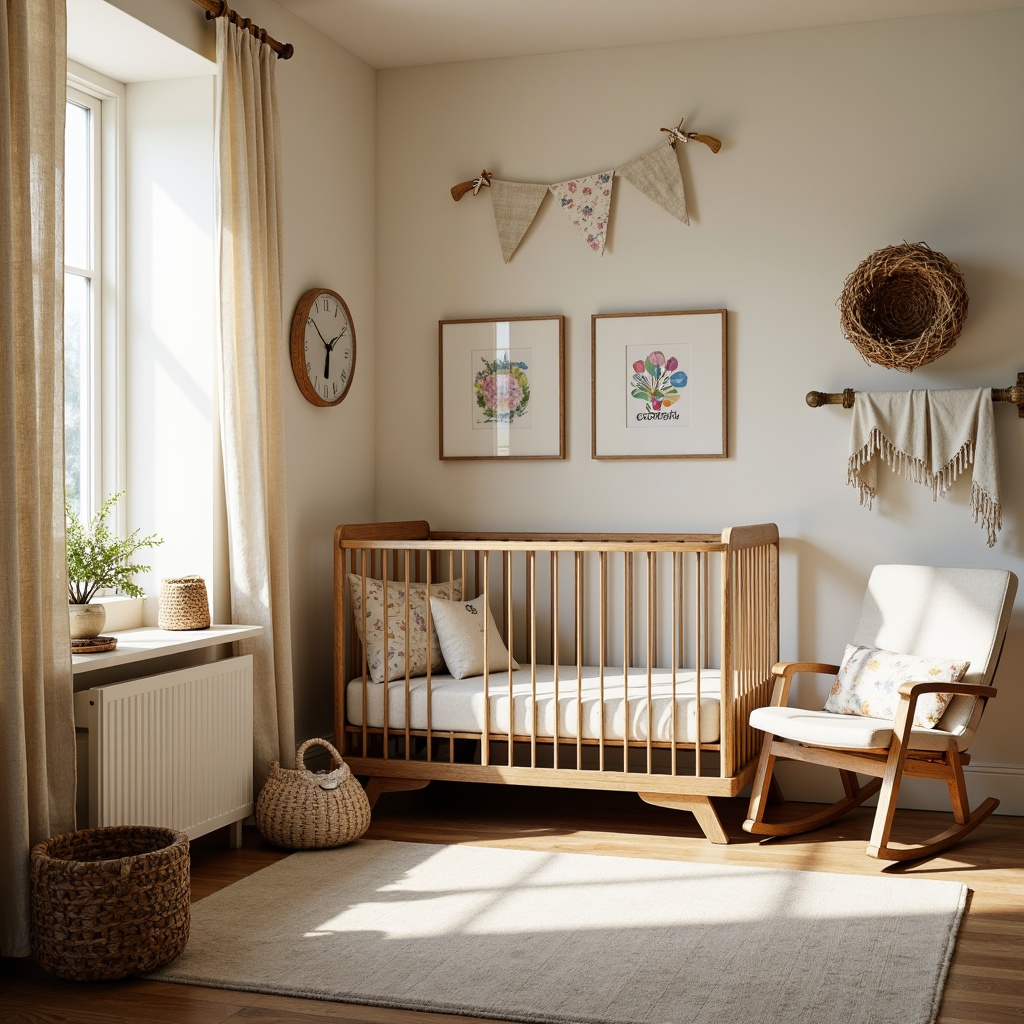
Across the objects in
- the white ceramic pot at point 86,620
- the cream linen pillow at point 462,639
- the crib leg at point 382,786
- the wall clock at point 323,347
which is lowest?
the crib leg at point 382,786

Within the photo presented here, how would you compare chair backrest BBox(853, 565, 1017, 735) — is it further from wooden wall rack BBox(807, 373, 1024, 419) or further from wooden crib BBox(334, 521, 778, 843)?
wooden wall rack BBox(807, 373, 1024, 419)

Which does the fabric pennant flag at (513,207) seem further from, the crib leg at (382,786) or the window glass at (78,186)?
the crib leg at (382,786)

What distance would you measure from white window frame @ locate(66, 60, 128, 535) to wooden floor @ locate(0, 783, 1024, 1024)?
1181 mm

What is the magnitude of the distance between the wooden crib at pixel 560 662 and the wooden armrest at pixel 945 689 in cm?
49

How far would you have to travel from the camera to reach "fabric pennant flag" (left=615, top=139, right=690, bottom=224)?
408 cm

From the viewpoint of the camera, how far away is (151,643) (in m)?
3.03

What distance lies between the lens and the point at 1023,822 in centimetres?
367

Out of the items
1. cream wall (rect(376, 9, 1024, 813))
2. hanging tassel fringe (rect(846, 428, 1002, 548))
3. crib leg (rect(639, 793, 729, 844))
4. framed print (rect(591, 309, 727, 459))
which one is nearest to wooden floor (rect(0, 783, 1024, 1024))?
crib leg (rect(639, 793, 729, 844))

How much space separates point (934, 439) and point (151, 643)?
246cm

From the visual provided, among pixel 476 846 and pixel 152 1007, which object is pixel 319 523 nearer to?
pixel 476 846

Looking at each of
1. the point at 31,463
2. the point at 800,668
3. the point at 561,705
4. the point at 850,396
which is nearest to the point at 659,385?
the point at 850,396

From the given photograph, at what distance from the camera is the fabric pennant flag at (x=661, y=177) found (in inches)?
161

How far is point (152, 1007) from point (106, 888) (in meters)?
0.25

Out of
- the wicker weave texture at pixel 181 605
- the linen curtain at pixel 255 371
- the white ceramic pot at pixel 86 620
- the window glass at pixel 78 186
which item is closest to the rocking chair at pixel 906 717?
the linen curtain at pixel 255 371
